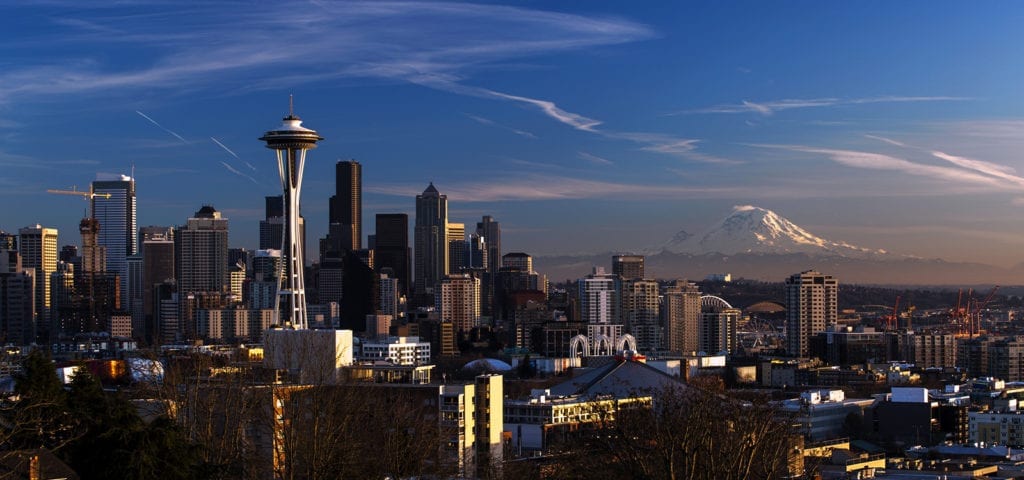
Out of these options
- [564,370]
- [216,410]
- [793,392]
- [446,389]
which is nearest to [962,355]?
[564,370]

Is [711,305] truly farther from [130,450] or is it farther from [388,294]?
[130,450]

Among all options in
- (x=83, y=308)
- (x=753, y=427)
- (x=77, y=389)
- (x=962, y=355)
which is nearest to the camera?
(x=753, y=427)

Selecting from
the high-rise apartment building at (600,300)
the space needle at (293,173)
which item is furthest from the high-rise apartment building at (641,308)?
the space needle at (293,173)

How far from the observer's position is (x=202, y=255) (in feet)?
581

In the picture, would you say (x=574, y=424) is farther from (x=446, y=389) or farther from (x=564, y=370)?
(x=564, y=370)

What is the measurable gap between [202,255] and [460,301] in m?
33.9

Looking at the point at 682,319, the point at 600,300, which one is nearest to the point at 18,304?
the point at 600,300

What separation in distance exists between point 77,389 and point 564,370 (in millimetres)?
76148

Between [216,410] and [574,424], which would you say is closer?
[216,410]

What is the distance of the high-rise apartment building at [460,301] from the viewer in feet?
518

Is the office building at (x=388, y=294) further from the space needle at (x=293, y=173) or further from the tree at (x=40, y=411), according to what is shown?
the tree at (x=40, y=411)

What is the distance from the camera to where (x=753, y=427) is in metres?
24.6

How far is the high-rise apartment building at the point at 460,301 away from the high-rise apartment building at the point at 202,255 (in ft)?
91.8

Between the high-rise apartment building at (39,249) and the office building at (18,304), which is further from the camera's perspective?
the high-rise apartment building at (39,249)
